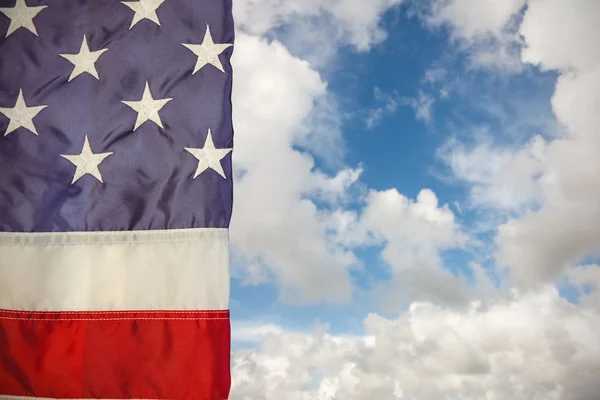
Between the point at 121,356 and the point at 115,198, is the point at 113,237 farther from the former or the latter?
the point at 121,356

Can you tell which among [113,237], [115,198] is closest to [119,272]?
[113,237]

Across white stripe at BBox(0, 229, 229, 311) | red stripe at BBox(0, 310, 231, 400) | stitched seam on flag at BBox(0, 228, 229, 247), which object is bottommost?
red stripe at BBox(0, 310, 231, 400)

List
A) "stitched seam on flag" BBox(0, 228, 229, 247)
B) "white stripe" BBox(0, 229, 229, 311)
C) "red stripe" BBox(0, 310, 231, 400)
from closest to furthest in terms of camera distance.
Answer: "red stripe" BBox(0, 310, 231, 400) → "white stripe" BBox(0, 229, 229, 311) → "stitched seam on flag" BBox(0, 228, 229, 247)

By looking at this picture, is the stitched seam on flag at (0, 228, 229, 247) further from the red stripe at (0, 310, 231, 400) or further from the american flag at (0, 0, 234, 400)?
the red stripe at (0, 310, 231, 400)

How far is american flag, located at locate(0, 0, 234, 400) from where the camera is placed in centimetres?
580

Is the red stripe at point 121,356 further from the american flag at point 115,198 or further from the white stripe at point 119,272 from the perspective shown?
the white stripe at point 119,272

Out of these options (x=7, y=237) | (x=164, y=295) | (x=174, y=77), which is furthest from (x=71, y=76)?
(x=164, y=295)

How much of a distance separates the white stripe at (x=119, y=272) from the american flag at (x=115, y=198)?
10 millimetres

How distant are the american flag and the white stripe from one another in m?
0.01

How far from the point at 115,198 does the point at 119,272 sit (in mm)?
751

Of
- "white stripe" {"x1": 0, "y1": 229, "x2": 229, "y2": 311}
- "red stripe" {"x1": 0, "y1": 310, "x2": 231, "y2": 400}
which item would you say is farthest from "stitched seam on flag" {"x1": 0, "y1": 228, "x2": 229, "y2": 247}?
"red stripe" {"x1": 0, "y1": 310, "x2": 231, "y2": 400}

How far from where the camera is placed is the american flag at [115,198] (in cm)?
580

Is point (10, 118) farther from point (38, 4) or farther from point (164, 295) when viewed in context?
point (164, 295)

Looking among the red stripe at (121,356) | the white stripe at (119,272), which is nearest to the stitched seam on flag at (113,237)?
the white stripe at (119,272)
